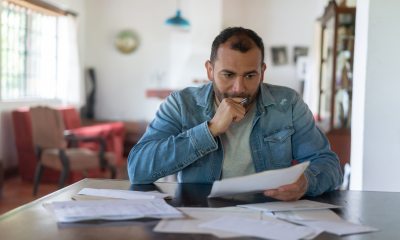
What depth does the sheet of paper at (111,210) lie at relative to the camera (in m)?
1.13

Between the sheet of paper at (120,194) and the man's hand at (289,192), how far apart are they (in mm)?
284

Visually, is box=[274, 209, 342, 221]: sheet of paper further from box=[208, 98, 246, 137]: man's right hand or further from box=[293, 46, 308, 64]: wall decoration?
box=[293, 46, 308, 64]: wall decoration

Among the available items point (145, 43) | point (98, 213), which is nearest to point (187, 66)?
point (145, 43)

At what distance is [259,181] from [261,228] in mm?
219

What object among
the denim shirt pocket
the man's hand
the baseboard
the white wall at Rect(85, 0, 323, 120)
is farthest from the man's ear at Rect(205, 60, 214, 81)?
the white wall at Rect(85, 0, 323, 120)

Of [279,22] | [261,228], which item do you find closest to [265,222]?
[261,228]

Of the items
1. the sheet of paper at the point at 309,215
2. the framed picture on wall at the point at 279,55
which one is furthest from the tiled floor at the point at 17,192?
the framed picture on wall at the point at 279,55

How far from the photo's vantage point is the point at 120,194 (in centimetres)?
139

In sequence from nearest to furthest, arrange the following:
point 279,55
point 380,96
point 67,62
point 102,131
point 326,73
Answer: point 380,96 → point 326,73 → point 102,131 → point 67,62 → point 279,55

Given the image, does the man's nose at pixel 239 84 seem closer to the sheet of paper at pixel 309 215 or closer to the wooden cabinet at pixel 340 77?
the sheet of paper at pixel 309 215

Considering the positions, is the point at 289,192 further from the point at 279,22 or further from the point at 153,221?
the point at 279,22

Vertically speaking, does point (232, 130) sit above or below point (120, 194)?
above

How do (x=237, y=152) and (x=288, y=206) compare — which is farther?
(x=237, y=152)

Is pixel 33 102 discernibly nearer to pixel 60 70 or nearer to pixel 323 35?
pixel 60 70
